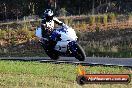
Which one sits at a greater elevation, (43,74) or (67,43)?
(67,43)

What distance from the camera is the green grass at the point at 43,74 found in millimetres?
17562

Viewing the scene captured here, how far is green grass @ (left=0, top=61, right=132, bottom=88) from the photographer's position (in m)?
Answer: 17.6

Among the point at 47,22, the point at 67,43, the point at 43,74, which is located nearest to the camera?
the point at 47,22

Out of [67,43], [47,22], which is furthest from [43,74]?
[47,22]

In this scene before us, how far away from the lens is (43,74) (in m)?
20.8

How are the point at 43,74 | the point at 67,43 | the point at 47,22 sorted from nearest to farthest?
the point at 47,22, the point at 67,43, the point at 43,74

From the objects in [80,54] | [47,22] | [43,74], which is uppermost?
[47,22]

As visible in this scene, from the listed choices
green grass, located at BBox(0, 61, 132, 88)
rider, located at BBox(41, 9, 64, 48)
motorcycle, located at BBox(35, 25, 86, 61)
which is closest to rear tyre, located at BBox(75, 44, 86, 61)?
motorcycle, located at BBox(35, 25, 86, 61)

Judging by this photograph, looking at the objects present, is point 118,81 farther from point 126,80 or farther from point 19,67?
point 19,67

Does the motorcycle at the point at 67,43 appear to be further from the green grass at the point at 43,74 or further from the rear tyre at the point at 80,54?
the green grass at the point at 43,74

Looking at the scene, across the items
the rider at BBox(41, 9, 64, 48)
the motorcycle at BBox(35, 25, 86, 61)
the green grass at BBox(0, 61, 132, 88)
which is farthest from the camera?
the green grass at BBox(0, 61, 132, 88)

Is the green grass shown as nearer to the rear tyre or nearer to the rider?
the rear tyre

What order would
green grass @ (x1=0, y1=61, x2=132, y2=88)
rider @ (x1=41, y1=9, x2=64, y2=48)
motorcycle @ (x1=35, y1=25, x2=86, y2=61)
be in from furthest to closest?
green grass @ (x1=0, y1=61, x2=132, y2=88), motorcycle @ (x1=35, y1=25, x2=86, y2=61), rider @ (x1=41, y1=9, x2=64, y2=48)

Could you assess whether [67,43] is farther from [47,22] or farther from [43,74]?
[43,74]
